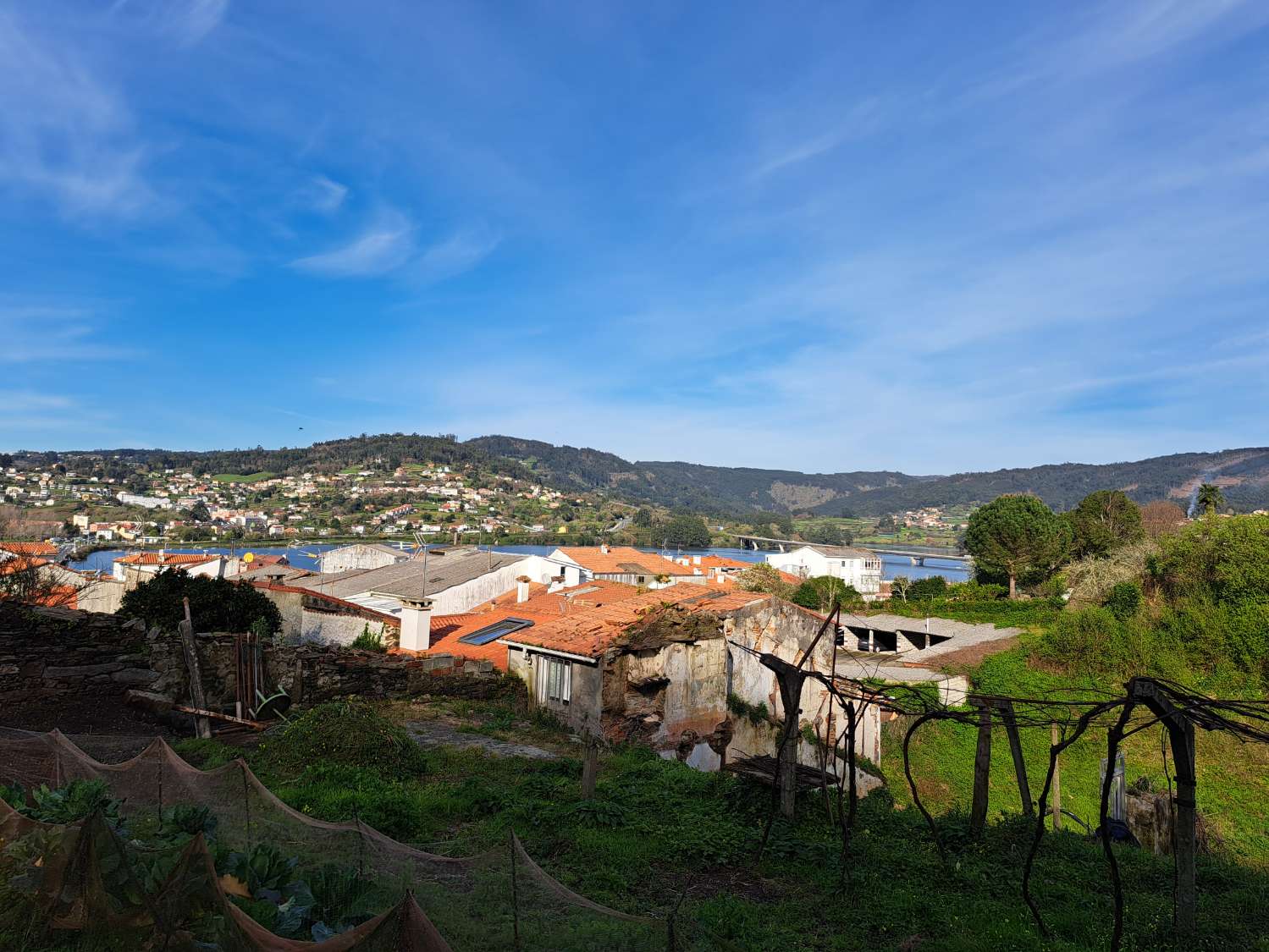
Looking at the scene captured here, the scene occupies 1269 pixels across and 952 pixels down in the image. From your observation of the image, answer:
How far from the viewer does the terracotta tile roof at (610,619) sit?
15141 mm

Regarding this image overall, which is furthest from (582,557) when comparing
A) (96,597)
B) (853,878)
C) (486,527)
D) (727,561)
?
(486,527)

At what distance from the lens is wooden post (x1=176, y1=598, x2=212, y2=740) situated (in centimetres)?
1204

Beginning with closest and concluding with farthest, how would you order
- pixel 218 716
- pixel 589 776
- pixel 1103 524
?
pixel 589 776, pixel 218 716, pixel 1103 524

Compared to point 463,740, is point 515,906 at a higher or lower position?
higher

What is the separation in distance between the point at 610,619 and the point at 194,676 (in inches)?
319

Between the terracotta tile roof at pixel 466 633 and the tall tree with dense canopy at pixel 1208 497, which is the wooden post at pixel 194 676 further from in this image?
the tall tree with dense canopy at pixel 1208 497

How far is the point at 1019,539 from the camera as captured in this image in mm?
52312

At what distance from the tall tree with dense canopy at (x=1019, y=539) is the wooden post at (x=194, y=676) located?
5179cm

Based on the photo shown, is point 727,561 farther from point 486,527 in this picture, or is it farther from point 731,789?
point 486,527

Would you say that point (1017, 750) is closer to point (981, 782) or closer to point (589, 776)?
point (981, 782)

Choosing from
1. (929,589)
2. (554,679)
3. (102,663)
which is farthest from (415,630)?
(929,589)

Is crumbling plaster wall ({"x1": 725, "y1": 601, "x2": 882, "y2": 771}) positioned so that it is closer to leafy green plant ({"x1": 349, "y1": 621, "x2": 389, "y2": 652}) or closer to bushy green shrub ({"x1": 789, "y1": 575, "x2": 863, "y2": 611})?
leafy green plant ({"x1": 349, "y1": 621, "x2": 389, "y2": 652})

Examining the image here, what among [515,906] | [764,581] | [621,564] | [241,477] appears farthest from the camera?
[241,477]

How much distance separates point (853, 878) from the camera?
23.2 ft
